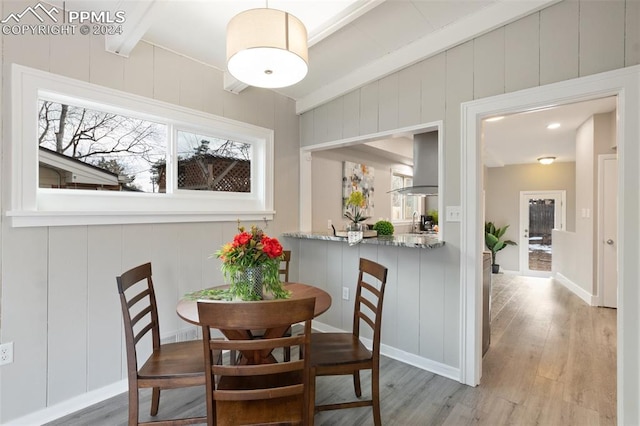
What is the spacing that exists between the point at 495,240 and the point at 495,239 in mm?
29

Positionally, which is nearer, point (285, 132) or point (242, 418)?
point (242, 418)

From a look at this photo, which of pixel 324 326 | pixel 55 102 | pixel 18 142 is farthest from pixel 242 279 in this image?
pixel 324 326

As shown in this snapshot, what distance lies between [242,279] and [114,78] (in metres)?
1.70

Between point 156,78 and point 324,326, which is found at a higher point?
point 156,78

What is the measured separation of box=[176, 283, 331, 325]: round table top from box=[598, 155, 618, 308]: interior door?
438 cm

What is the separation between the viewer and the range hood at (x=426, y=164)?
327 cm

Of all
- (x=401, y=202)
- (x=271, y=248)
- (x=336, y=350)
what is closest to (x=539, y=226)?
(x=401, y=202)

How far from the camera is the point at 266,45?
4.52 feet

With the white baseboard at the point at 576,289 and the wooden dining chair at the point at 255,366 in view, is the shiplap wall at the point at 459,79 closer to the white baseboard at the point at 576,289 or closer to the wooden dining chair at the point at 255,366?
the wooden dining chair at the point at 255,366

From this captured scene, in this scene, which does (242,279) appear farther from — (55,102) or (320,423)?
(55,102)

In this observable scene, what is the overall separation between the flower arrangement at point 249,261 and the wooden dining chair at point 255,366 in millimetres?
460

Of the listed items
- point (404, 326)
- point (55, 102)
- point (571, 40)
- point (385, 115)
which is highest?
point (571, 40)

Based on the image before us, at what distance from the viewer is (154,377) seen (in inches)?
59.7

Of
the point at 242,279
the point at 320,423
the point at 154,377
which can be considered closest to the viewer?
the point at 154,377
